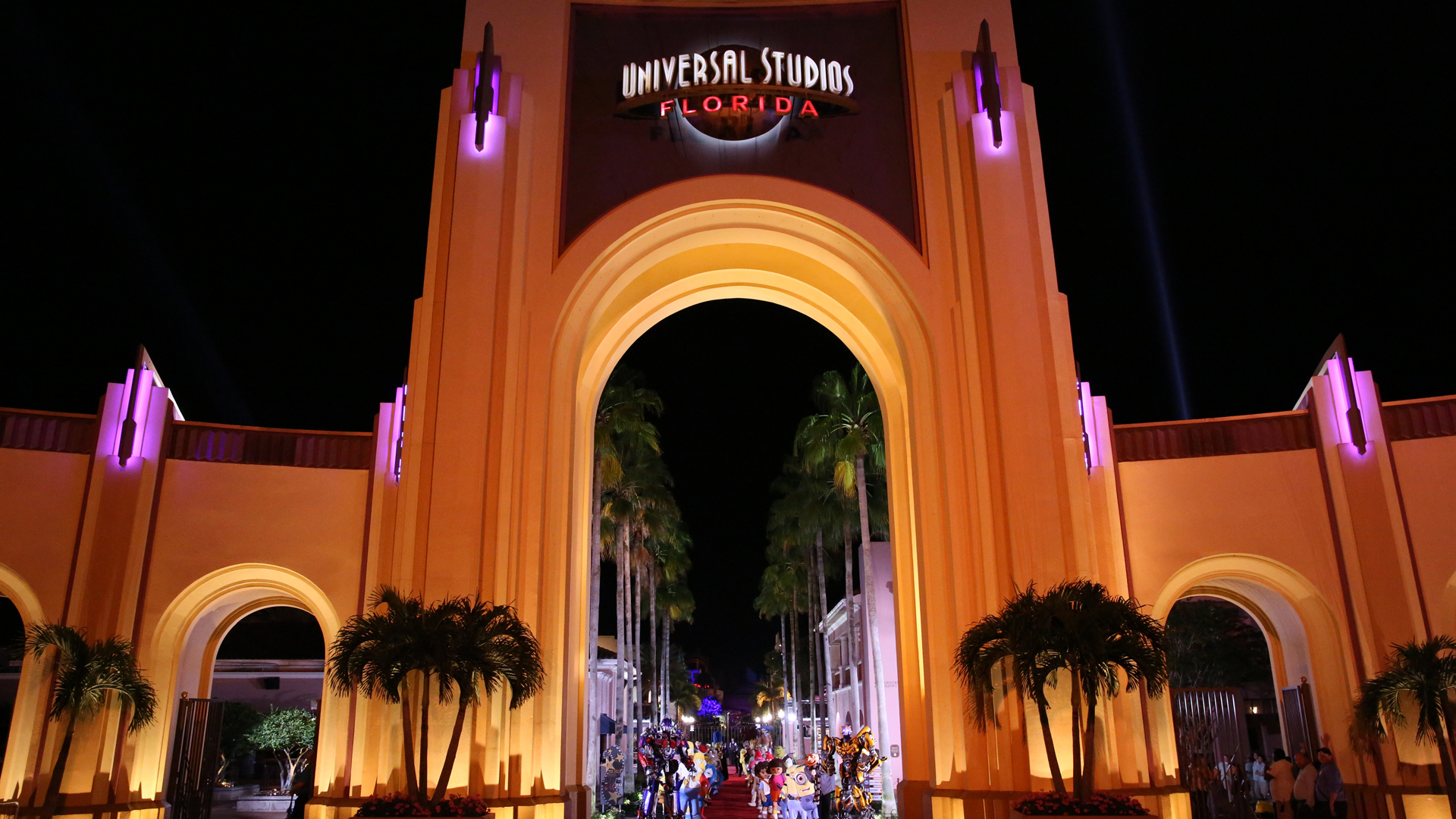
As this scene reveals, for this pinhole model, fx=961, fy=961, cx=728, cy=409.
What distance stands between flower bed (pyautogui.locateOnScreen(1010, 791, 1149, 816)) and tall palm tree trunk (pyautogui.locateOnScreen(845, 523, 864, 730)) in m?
15.4

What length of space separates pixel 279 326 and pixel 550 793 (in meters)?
19.0

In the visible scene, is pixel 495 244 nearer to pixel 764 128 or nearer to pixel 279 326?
pixel 764 128

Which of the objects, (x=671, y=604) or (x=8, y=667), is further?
(x=671, y=604)

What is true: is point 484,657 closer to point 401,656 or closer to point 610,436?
point 401,656

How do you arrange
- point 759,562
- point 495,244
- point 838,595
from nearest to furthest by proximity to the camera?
point 495,244
point 838,595
point 759,562

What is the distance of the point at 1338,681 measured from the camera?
604 inches

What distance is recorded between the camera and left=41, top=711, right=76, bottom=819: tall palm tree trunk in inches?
523

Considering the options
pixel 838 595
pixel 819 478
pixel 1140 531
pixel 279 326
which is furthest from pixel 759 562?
pixel 1140 531

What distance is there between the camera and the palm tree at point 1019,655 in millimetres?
11156

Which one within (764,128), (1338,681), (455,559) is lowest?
(1338,681)

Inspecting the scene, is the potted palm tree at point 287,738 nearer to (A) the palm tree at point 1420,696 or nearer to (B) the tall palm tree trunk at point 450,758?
(B) the tall palm tree trunk at point 450,758

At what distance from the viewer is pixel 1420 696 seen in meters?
13.0

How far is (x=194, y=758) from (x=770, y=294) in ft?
44.8

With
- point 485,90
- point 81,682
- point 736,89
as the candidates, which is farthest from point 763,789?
point 485,90
